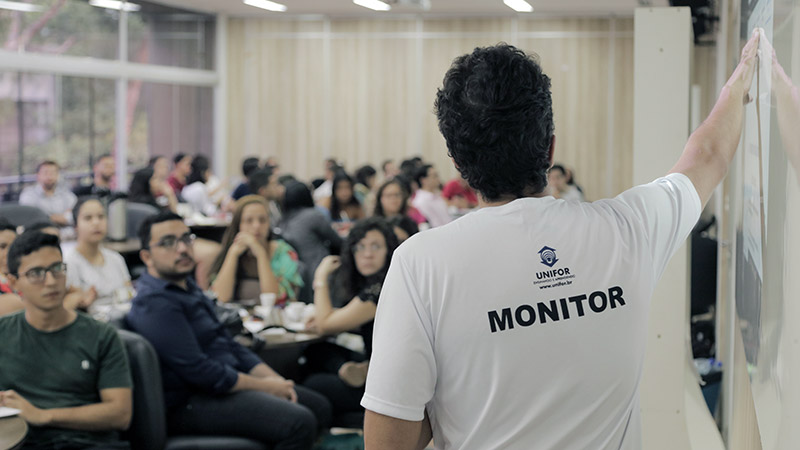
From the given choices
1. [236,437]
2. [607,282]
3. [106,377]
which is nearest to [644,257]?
[607,282]

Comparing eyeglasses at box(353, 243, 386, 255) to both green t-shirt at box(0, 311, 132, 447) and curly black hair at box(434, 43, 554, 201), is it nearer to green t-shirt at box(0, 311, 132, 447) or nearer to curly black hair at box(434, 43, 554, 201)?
green t-shirt at box(0, 311, 132, 447)

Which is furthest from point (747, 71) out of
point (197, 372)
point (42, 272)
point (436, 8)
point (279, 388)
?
point (436, 8)

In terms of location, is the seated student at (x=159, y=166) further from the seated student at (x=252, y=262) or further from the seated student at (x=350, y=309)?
the seated student at (x=350, y=309)

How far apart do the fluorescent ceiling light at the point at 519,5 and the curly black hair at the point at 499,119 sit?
10098 mm

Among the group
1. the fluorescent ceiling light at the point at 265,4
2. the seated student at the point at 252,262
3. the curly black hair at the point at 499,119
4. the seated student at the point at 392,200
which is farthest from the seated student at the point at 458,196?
the curly black hair at the point at 499,119

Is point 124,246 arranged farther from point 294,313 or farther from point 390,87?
point 390,87

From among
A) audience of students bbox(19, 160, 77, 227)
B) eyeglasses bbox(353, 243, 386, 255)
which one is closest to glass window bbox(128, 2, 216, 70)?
audience of students bbox(19, 160, 77, 227)

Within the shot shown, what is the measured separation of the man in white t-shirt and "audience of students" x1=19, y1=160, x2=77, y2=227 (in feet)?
30.2

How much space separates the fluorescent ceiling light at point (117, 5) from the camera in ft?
39.6

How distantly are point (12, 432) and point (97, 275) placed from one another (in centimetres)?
303

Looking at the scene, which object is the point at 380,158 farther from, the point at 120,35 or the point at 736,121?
the point at 736,121

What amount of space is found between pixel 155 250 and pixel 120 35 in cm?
903

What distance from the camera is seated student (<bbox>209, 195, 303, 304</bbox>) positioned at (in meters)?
5.96

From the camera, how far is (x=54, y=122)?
1129 centimetres
